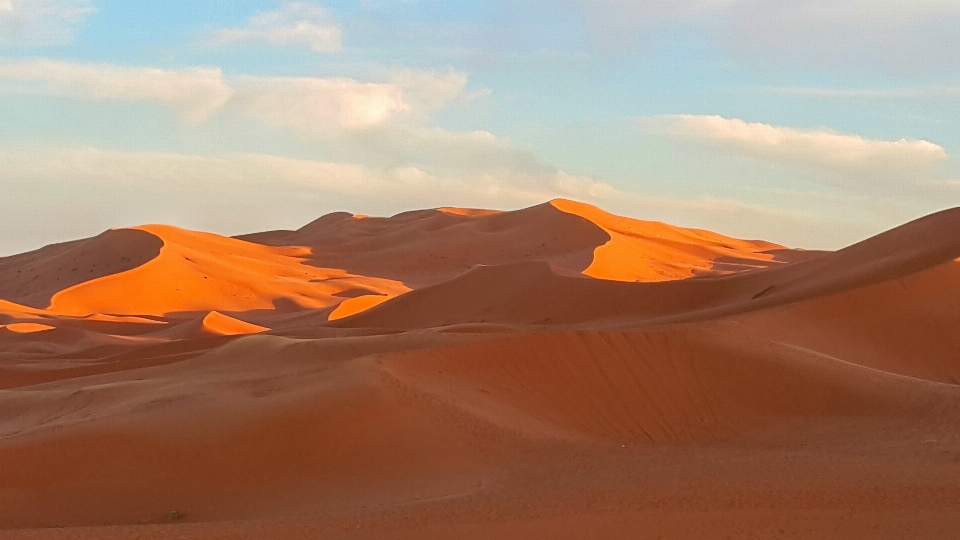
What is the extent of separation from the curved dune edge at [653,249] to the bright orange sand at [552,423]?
1606cm

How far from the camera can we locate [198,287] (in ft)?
127

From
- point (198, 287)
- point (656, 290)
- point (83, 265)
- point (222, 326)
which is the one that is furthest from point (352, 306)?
point (83, 265)

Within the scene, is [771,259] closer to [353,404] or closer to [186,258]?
[186,258]

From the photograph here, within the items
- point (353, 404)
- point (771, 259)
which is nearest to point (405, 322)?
point (353, 404)

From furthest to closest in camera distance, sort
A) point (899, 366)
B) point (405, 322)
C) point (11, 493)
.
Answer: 1. point (405, 322)
2. point (899, 366)
3. point (11, 493)

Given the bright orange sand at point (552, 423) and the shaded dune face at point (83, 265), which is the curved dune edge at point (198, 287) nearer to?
the shaded dune face at point (83, 265)

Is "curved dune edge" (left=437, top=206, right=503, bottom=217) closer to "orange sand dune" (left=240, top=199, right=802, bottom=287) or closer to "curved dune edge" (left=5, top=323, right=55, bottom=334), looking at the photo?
"orange sand dune" (left=240, top=199, right=802, bottom=287)

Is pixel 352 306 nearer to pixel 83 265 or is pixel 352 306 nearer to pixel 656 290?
pixel 656 290

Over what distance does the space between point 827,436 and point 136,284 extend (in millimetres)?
30698

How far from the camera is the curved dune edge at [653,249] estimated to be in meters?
41.2

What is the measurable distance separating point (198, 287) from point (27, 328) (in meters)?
11.4

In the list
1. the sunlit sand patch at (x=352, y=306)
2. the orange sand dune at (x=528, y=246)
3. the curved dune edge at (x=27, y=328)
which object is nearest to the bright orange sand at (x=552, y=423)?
the curved dune edge at (x=27, y=328)

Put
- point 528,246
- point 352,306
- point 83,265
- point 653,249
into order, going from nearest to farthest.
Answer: point 352,306
point 83,265
point 653,249
point 528,246

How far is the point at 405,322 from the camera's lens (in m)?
26.6
